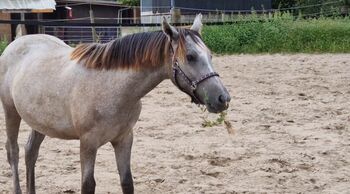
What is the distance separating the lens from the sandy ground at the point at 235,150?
441cm

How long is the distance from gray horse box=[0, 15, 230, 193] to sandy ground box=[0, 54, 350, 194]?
3.15 ft

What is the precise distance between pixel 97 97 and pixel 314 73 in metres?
8.13

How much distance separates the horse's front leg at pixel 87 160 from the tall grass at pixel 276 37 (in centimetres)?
1122

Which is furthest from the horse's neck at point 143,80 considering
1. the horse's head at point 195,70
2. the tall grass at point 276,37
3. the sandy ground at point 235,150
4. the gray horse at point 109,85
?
the tall grass at point 276,37

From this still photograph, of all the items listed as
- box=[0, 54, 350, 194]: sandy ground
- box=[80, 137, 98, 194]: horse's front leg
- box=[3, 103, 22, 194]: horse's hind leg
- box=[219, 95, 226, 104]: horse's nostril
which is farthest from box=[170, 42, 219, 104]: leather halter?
box=[3, 103, 22, 194]: horse's hind leg

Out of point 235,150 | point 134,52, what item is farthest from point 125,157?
point 235,150

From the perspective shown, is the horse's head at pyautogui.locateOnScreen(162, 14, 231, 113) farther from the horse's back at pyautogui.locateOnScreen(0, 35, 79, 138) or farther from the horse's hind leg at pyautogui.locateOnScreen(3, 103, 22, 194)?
the horse's hind leg at pyautogui.locateOnScreen(3, 103, 22, 194)

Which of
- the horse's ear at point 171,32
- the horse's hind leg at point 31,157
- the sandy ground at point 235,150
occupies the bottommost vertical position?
the sandy ground at point 235,150

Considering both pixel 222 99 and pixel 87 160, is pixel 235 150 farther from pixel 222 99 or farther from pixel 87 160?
pixel 222 99

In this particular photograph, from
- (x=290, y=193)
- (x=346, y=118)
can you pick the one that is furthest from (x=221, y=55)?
(x=290, y=193)

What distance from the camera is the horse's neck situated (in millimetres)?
3246

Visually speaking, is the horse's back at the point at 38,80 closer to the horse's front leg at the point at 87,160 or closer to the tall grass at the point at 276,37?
the horse's front leg at the point at 87,160

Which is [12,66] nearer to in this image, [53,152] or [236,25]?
[53,152]

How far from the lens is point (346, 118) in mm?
6770
